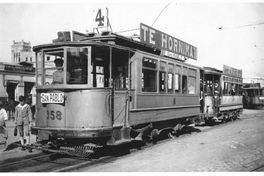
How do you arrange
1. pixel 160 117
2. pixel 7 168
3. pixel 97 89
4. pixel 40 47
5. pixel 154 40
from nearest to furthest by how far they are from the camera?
pixel 7 168, pixel 97 89, pixel 40 47, pixel 160 117, pixel 154 40

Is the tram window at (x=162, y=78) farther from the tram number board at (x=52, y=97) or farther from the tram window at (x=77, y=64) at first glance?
the tram number board at (x=52, y=97)

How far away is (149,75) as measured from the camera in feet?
29.9

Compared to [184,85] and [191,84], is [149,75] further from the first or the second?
[191,84]

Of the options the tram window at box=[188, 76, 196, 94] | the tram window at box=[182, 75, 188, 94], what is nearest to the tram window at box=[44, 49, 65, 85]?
the tram window at box=[182, 75, 188, 94]

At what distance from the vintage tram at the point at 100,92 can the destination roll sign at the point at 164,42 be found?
1748 millimetres

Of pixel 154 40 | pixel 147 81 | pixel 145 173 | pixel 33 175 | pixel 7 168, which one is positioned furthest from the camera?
pixel 154 40

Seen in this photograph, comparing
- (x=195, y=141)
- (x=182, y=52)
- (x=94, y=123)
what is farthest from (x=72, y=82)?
(x=182, y=52)

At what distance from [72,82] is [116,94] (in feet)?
3.88

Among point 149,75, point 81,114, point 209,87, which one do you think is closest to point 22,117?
point 81,114

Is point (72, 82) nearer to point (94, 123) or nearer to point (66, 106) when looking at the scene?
point (66, 106)

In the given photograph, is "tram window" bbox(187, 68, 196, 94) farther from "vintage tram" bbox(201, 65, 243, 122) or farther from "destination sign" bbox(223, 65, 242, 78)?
"destination sign" bbox(223, 65, 242, 78)

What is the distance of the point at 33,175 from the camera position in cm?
554

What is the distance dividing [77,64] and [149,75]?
2.62m

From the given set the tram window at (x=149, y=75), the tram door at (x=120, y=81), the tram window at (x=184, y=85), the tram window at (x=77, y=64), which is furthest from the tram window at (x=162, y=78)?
the tram window at (x=77, y=64)
